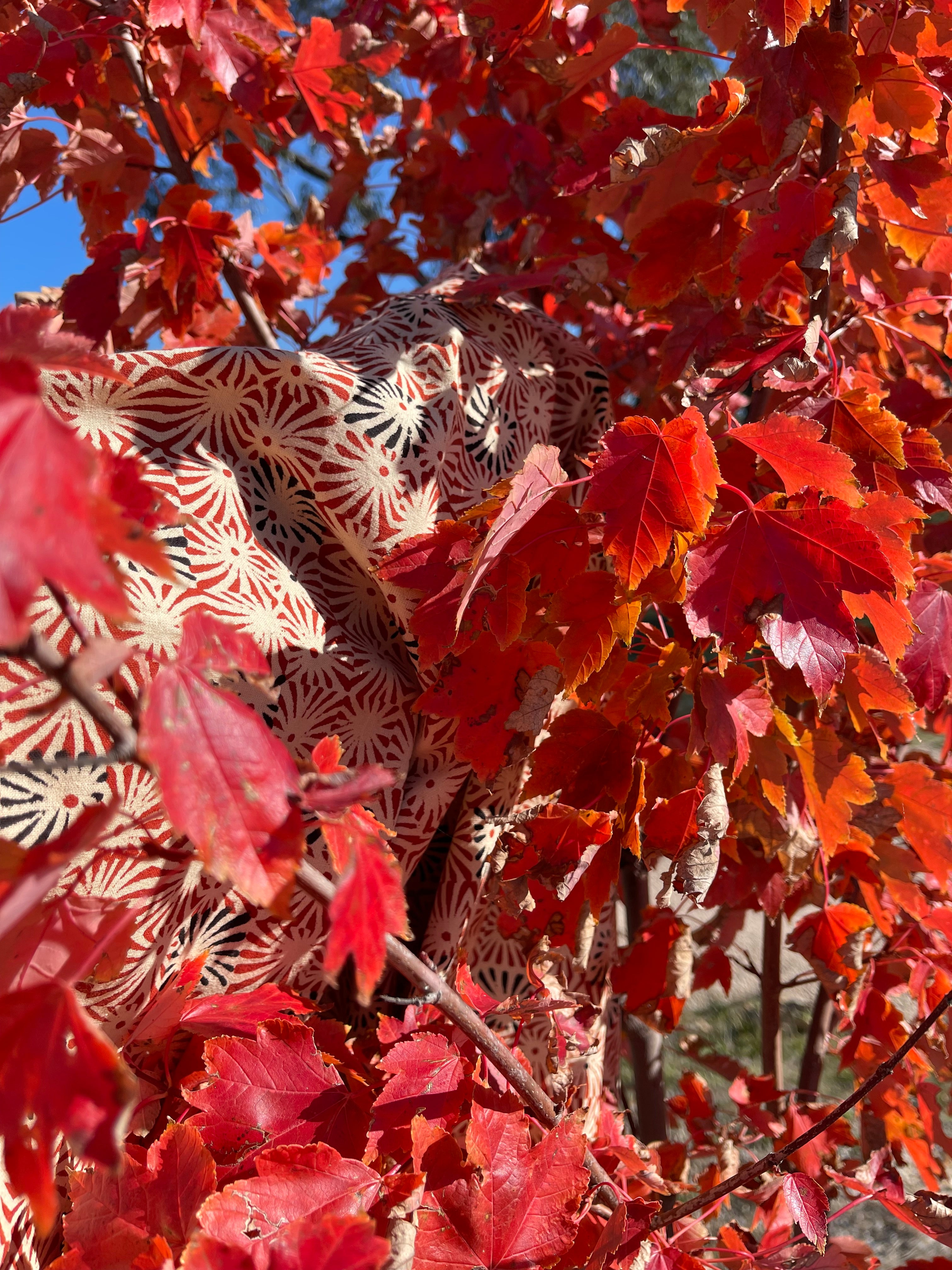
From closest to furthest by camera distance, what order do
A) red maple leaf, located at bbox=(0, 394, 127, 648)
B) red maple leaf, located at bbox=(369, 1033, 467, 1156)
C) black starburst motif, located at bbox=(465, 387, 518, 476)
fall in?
red maple leaf, located at bbox=(0, 394, 127, 648)
red maple leaf, located at bbox=(369, 1033, 467, 1156)
black starburst motif, located at bbox=(465, 387, 518, 476)

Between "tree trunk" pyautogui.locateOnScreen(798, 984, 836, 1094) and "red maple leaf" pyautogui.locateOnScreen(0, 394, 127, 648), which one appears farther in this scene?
"tree trunk" pyautogui.locateOnScreen(798, 984, 836, 1094)

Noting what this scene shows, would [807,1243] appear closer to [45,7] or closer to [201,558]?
[201,558]

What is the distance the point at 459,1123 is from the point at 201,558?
0.41m

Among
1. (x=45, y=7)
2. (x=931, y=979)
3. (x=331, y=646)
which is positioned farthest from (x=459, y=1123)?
(x=45, y=7)

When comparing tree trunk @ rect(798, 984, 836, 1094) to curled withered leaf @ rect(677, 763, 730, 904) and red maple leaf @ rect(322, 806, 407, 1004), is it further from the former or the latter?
red maple leaf @ rect(322, 806, 407, 1004)

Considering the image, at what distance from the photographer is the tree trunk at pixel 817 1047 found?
1.09 m

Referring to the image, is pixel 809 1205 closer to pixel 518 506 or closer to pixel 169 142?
pixel 518 506

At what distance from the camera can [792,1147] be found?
47 centimetres

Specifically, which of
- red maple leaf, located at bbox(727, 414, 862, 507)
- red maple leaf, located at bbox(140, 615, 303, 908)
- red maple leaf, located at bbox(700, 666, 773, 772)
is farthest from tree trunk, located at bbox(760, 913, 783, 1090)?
red maple leaf, located at bbox(140, 615, 303, 908)

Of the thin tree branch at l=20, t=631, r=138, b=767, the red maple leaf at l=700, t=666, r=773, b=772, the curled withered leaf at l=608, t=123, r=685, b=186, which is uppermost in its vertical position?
the curled withered leaf at l=608, t=123, r=685, b=186

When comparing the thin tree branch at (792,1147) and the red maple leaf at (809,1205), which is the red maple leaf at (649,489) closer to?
the thin tree branch at (792,1147)

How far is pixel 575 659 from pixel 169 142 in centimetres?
72

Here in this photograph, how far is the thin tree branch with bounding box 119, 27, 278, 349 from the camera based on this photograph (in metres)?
0.90

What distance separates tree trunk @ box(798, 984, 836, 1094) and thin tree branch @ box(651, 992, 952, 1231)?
2.12ft
